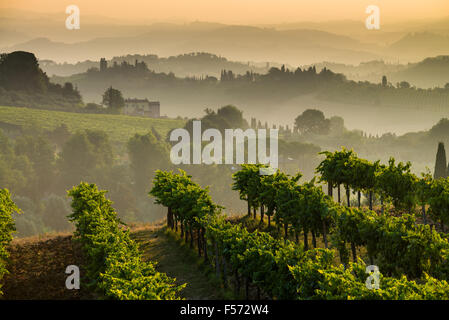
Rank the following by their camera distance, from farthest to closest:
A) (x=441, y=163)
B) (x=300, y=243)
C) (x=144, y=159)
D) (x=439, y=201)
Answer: (x=144, y=159) < (x=441, y=163) < (x=439, y=201) < (x=300, y=243)

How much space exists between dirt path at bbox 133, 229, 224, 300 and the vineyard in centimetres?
96

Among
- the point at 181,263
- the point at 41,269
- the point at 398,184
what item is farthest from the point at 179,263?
the point at 398,184

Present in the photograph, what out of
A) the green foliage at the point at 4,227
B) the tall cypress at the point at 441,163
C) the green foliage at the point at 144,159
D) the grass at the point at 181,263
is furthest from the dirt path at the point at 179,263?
the green foliage at the point at 144,159

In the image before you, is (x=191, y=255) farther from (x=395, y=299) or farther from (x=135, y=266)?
(x=395, y=299)

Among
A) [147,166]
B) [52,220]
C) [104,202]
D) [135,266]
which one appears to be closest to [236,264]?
[135,266]

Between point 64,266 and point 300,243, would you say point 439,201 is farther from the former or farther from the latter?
point 64,266

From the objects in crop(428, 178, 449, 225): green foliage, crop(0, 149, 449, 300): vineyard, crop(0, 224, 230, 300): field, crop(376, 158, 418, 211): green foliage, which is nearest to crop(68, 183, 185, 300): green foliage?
crop(0, 149, 449, 300): vineyard

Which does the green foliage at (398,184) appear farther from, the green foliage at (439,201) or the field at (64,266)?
the field at (64,266)

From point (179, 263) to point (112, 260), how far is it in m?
11.9

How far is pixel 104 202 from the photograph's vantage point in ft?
145

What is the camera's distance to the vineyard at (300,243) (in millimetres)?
22844

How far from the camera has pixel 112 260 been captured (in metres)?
27.9

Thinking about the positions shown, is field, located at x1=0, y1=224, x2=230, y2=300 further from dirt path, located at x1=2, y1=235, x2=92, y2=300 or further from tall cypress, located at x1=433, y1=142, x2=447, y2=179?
tall cypress, located at x1=433, y1=142, x2=447, y2=179
